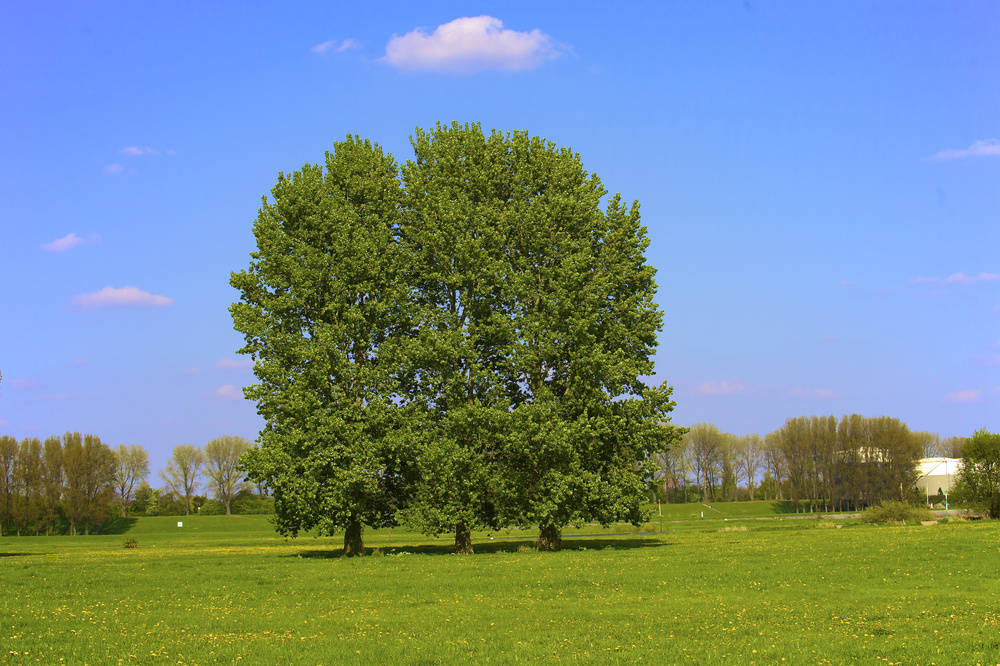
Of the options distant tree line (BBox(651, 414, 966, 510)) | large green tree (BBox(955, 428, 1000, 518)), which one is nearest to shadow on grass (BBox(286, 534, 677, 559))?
large green tree (BBox(955, 428, 1000, 518))

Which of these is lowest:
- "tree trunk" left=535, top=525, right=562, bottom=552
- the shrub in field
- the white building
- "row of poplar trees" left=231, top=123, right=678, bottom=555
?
the white building

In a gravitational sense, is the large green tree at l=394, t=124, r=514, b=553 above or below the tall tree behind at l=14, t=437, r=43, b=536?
above

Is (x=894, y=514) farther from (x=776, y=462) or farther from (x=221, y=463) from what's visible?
(x=221, y=463)

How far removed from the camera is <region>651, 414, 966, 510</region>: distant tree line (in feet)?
433

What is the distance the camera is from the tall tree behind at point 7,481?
111 metres

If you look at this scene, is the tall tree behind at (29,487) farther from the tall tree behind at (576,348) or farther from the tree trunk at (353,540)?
the tall tree behind at (576,348)

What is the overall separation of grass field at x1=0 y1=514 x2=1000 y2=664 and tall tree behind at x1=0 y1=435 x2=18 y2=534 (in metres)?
88.4

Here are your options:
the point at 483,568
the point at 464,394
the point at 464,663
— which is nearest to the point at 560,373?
the point at 464,394

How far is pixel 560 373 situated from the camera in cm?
4309

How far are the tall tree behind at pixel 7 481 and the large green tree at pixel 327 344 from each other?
89194 mm

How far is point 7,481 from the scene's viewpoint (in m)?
114

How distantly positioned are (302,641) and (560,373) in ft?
90.7

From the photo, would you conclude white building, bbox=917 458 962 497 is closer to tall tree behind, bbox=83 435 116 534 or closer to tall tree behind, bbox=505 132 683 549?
tall tree behind, bbox=505 132 683 549

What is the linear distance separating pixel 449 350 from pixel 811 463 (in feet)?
380
